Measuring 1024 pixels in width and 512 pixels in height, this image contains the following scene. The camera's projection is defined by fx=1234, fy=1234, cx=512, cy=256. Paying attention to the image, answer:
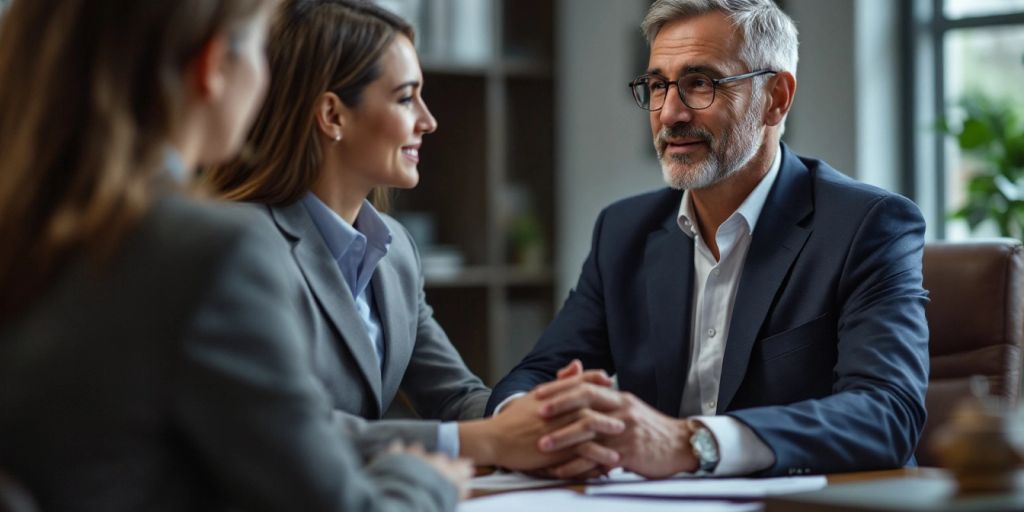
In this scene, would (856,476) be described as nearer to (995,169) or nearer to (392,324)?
(392,324)

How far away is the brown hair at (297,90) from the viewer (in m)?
2.11

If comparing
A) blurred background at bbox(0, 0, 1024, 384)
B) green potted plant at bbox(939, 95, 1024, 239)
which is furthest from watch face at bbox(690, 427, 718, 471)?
blurred background at bbox(0, 0, 1024, 384)

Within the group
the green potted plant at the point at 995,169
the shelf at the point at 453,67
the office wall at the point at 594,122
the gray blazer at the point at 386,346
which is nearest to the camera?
the gray blazer at the point at 386,346

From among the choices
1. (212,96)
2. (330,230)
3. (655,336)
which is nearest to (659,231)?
(655,336)

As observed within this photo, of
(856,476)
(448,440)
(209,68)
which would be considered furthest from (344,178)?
(209,68)

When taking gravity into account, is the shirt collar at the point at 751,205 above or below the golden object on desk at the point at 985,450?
above

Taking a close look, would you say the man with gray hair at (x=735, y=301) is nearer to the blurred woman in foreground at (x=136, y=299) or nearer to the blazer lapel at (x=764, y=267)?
the blazer lapel at (x=764, y=267)

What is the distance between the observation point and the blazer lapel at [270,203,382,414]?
2.02 metres

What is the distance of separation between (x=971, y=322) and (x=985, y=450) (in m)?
1.09

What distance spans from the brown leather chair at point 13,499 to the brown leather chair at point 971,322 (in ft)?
5.95

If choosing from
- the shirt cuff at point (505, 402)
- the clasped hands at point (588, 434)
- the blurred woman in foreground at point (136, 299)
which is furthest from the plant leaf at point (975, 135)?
the blurred woman in foreground at point (136, 299)

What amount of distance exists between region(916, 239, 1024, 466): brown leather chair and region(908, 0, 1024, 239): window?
74.5 inches

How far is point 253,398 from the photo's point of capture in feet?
3.19

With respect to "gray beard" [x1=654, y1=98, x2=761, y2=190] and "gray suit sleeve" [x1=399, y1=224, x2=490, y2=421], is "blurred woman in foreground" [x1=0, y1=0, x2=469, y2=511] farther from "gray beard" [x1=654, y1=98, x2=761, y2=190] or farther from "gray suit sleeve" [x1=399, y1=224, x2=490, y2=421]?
"gray beard" [x1=654, y1=98, x2=761, y2=190]
